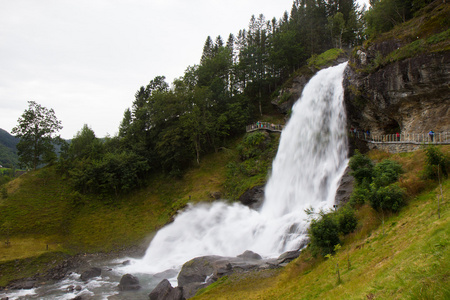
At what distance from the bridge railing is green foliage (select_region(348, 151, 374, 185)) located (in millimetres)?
4688

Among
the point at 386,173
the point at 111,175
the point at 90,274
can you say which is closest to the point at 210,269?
the point at 90,274

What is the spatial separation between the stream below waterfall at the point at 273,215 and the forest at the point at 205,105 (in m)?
12.5

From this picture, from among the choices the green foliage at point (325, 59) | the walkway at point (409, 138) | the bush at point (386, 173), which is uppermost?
the green foliage at point (325, 59)

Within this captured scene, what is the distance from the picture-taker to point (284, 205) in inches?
1172

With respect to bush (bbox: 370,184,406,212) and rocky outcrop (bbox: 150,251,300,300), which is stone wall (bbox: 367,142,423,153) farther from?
rocky outcrop (bbox: 150,251,300,300)

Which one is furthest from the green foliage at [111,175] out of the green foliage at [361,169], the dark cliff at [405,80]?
the green foliage at [361,169]

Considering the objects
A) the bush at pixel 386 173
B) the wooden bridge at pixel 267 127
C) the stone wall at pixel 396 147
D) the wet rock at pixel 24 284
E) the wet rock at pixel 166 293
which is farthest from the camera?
the wooden bridge at pixel 267 127

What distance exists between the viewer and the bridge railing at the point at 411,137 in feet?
71.0

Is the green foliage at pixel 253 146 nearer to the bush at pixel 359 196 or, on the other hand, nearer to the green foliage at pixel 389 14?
the green foliage at pixel 389 14

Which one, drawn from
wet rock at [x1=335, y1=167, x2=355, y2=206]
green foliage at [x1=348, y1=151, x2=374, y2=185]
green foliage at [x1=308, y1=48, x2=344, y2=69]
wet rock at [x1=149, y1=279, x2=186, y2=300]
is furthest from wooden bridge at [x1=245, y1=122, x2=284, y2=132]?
wet rock at [x1=149, y1=279, x2=186, y2=300]

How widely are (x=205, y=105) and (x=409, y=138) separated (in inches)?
1269

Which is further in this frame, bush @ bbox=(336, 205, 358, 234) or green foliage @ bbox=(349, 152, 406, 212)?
bush @ bbox=(336, 205, 358, 234)

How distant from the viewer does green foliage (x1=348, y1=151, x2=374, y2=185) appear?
1955cm

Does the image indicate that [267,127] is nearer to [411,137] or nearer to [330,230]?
[411,137]
